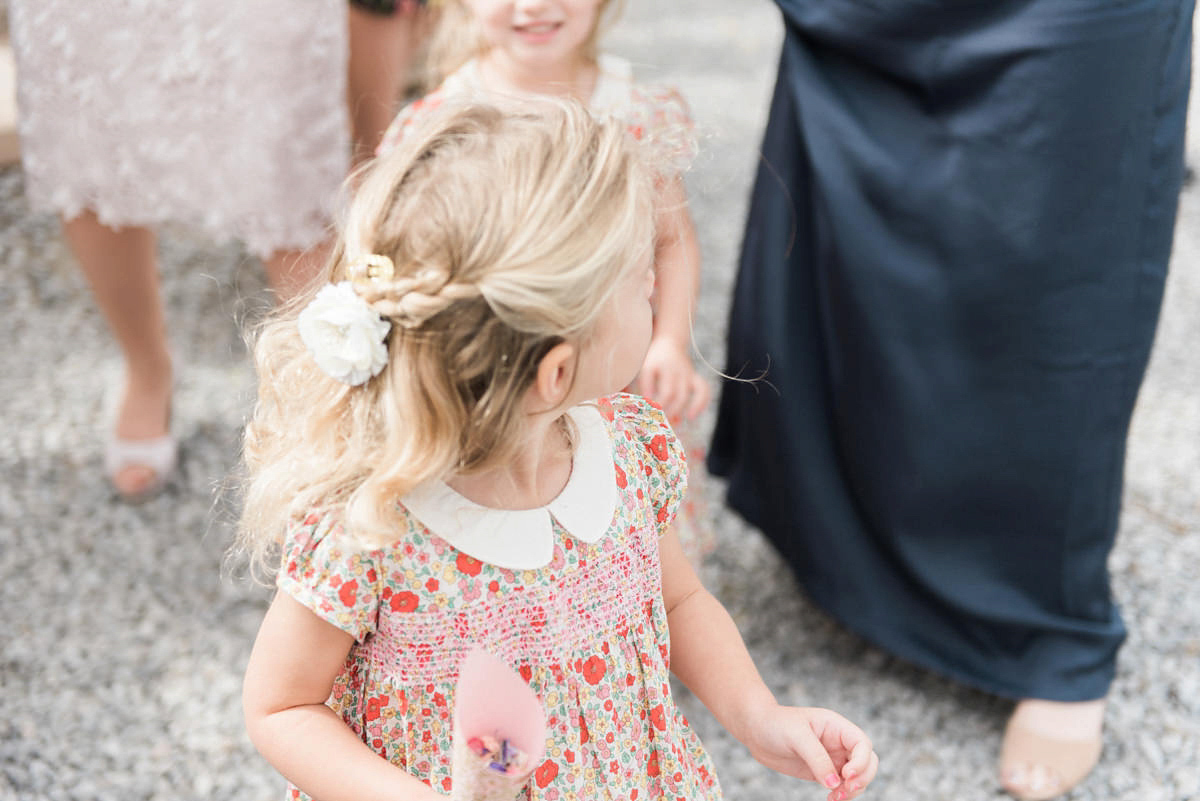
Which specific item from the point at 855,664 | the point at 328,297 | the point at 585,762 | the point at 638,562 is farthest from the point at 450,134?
the point at 855,664

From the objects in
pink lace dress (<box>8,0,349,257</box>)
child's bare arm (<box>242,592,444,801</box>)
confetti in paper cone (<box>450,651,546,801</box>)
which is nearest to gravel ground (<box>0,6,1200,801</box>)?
pink lace dress (<box>8,0,349,257</box>)

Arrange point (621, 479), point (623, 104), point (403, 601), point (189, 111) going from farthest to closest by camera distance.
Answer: point (189, 111), point (623, 104), point (621, 479), point (403, 601)

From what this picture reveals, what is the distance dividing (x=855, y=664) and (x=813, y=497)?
360 mm

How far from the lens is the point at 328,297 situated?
0.92m

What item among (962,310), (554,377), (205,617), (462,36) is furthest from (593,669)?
(205,617)

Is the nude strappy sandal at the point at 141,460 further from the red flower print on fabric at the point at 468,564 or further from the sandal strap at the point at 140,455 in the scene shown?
the red flower print on fabric at the point at 468,564

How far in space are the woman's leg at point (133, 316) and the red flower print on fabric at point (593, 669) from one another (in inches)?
60.3

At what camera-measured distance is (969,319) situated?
1683 mm

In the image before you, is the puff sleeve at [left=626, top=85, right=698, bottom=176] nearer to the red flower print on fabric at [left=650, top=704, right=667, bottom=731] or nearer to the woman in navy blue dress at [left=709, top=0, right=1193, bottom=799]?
the woman in navy blue dress at [left=709, top=0, right=1193, bottom=799]

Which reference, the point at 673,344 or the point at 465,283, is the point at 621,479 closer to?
the point at 465,283

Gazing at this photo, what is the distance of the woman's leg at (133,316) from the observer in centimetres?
224

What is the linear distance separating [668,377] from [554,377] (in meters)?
0.72

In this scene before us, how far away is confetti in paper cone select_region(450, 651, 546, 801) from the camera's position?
79 centimetres

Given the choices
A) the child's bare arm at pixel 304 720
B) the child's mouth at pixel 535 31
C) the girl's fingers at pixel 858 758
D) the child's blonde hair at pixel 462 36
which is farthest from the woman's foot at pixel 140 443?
the girl's fingers at pixel 858 758
